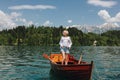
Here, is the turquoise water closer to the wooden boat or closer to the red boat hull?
the wooden boat

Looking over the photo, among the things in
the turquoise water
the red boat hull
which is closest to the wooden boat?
the red boat hull

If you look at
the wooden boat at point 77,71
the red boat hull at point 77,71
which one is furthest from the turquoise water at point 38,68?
the red boat hull at point 77,71

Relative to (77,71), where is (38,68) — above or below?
below

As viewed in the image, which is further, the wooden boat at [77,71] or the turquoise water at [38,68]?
the turquoise water at [38,68]

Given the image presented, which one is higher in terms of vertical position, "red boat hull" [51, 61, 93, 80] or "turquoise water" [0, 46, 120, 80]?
"red boat hull" [51, 61, 93, 80]

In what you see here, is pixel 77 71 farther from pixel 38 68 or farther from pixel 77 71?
pixel 38 68

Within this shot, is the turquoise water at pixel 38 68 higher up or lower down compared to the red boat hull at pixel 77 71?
lower down

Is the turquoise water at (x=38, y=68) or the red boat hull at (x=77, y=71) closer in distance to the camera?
the red boat hull at (x=77, y=71)

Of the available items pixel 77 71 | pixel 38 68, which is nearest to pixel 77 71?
pixel 77 71

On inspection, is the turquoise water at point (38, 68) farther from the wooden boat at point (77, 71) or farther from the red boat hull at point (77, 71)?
Answer: the red boat hull at point (77, 71)

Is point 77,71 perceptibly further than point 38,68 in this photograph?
No

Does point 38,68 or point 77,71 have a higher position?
point 77,71

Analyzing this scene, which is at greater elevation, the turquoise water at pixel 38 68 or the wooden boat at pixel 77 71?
the wooden boat at pixel 77 71

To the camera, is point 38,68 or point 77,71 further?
point 38,68
